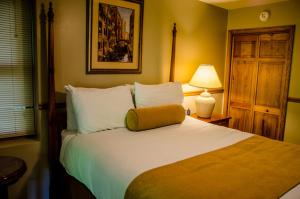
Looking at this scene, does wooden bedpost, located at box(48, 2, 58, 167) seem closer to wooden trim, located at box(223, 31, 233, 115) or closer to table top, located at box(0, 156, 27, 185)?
table top, located at box(0, 156, 27, 185)

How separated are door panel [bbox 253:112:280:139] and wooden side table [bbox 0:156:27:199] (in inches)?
129

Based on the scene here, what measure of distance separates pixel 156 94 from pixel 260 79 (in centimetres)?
195

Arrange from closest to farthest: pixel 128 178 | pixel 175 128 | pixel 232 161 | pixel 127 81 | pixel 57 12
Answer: pixel 128 178, pixel 232 161, pixel 57 12, pixel 175 128, pixel 127 81

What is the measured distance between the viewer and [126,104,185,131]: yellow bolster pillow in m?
2.23

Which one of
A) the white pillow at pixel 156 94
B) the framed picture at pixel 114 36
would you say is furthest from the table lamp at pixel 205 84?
the framed picture at pixel 114 36

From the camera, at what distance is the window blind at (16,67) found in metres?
2.14

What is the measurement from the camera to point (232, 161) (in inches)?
65.2

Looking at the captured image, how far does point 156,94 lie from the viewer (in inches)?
104

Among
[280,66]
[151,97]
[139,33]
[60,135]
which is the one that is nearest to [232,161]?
[151,97]

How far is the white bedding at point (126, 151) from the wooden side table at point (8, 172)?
38 centimetres

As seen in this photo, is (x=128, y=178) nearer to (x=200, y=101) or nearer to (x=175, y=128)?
(x=175, y=128)

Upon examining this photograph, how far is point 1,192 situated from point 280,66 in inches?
140

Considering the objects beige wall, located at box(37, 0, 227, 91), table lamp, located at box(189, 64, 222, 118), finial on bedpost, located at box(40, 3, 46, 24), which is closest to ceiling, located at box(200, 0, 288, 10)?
beige wall, located at box(37, 0, 227, 91)

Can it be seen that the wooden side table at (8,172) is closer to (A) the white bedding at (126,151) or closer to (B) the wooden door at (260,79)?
(A) the white bedding at (126,151)
